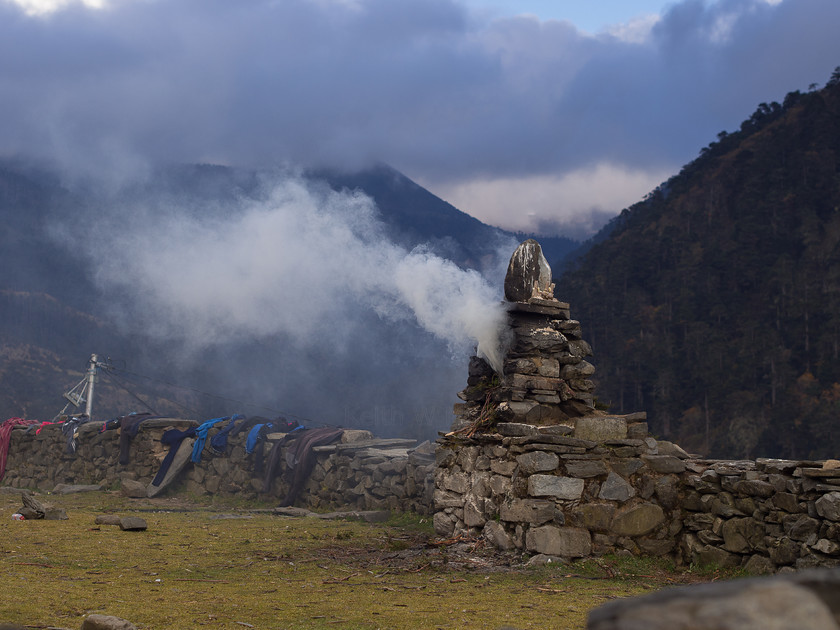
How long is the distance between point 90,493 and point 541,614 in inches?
566

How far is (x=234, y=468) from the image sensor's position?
1684 centimetres

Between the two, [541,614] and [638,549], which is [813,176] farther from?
[541,614]

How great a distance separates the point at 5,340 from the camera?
4525cm

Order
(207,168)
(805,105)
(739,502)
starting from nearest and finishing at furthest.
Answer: (739,502) < (805,105) < (207,168)

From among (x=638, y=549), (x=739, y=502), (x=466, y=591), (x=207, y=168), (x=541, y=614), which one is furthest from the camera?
(x=207, y=168)

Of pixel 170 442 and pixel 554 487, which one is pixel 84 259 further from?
pixel 554 487

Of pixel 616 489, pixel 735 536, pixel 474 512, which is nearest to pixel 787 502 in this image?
pixel 735 536

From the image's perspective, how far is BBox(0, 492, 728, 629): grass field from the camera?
4.89 metres

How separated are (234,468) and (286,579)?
10783 mm

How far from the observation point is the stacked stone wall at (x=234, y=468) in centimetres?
1336

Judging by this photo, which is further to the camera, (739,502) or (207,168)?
(207,168)

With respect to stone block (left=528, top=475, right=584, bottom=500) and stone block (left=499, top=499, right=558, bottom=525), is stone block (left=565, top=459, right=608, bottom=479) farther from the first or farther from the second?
stone block (left=499, top=499, right=558, bottom=525)

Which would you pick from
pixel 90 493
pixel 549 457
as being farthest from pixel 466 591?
pixel 90 493

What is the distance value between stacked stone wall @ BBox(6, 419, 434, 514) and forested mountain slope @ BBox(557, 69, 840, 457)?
17724mm
